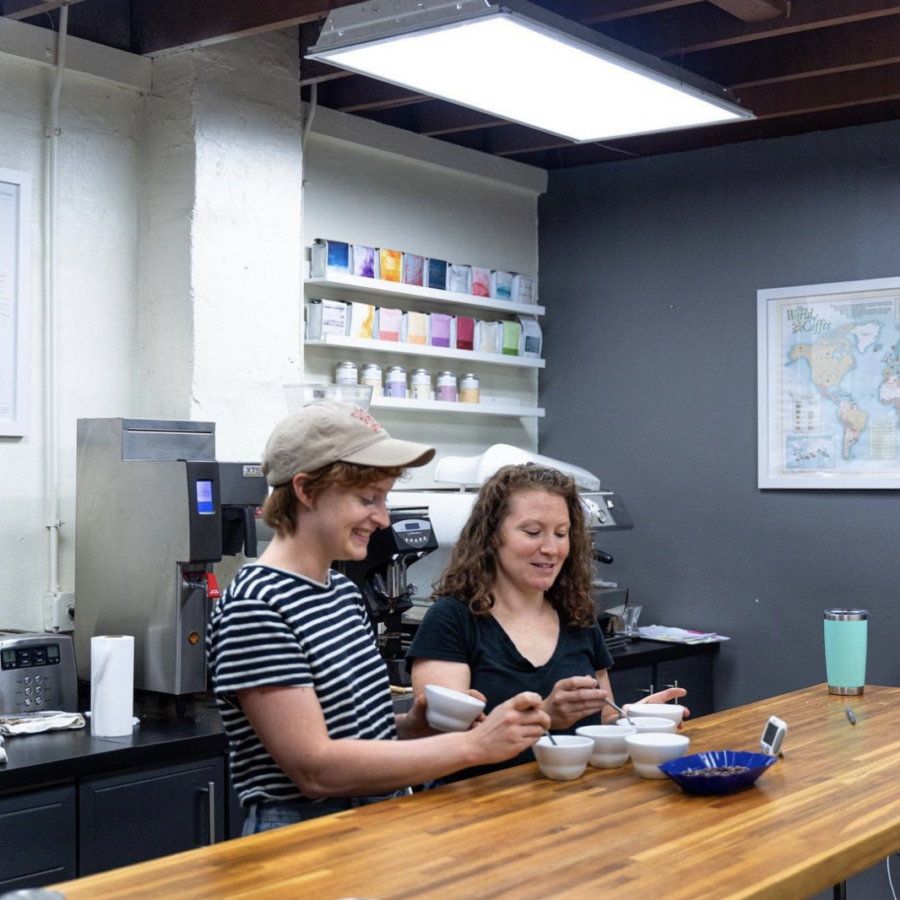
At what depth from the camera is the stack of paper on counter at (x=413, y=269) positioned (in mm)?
4773

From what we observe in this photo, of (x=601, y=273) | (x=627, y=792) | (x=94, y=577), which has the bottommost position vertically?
(x=627, y=792)

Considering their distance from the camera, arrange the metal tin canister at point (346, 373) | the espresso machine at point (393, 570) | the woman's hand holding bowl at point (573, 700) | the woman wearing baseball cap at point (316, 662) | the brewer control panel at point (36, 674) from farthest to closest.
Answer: the metal tin canister at point (346, 373), the espresso machine at point (393, 570), the brewer control panel at point (36, 674), the woman's hand holding bowl at point (573, 700), the woman wearing baseball cap at point (316, 662)

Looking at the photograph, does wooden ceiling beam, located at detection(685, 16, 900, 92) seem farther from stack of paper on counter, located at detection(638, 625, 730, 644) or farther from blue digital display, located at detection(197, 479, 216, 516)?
blue digital display, located at detection(197, 479, 216, 516)

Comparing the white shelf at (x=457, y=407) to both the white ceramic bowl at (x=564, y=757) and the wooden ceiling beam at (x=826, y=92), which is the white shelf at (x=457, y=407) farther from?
the white ceramic bowl at (x=564, y=757)

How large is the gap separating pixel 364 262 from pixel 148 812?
89.7 inches

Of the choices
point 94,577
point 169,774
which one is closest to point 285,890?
point 169,774

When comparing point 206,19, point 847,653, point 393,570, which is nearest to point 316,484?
point 847,653

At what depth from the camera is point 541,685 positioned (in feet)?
8.13

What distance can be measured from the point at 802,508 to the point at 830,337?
2.08ft

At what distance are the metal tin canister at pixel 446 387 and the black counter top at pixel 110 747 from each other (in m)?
1.93

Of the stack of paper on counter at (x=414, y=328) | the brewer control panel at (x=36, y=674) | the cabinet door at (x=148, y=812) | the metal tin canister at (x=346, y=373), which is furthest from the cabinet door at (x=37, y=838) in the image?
the stack of paper on counter at (x=414, y=328)

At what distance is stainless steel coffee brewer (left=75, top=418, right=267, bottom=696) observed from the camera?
10.5 ft

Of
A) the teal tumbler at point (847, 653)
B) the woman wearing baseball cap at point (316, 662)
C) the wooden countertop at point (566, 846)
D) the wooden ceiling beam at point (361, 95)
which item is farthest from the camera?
the wooden ceiling beam at point (361, 95)

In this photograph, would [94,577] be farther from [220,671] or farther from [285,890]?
[285,890]
